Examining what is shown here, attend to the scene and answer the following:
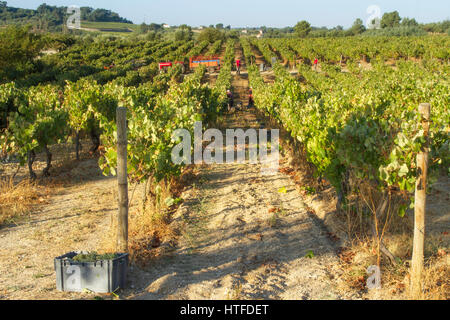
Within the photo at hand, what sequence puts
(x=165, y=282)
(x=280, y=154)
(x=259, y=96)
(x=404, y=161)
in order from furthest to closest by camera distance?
(x=259, y=96)
(x=280, y=154)
(x=165, y=282)
(x=404, y=161)

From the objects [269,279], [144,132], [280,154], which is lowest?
[269,279]

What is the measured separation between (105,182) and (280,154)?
5101mm

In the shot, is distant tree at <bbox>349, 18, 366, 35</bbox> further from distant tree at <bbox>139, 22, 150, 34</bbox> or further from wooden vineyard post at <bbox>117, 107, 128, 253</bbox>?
wooden vineyard post at <bbox>117, 107, 128, 253</bbox>

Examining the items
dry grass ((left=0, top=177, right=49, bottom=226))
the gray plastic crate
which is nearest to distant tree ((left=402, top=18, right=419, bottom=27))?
dry grass ((left=0, top=177, right=49, bottom=226))

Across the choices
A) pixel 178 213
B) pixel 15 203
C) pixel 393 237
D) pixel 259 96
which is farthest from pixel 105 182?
pixel 259 96

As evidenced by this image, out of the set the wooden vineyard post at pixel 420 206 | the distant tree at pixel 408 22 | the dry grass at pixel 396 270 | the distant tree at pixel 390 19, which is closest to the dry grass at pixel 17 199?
the dry grass at pixel 396 270

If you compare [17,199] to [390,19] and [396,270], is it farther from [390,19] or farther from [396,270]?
[390,19]

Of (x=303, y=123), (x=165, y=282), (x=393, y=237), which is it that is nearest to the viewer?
(x=165, y=282)

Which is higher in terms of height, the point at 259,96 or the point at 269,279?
the point at 259,96

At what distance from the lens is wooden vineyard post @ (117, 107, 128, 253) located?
5.45m

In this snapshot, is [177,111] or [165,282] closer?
[165,282]

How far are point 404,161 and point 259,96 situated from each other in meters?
13.5

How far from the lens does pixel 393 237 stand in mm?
6453

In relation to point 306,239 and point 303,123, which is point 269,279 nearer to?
point 306,239
